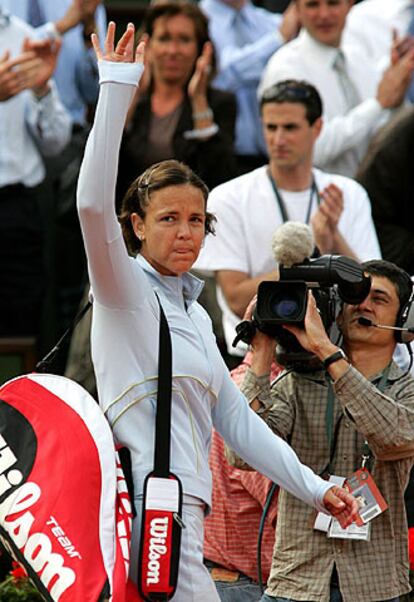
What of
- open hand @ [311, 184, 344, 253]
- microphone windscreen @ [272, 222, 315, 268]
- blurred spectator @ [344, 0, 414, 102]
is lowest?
open hand @ [311, 184, 344, 253]

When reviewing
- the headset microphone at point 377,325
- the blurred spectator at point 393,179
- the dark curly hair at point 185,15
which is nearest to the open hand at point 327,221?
the blurred spectator at point 393,179

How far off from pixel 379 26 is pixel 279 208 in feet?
8.41

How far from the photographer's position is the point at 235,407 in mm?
3691

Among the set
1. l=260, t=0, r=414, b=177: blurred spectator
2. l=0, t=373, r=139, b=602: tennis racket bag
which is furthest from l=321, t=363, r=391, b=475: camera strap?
l=260, t=0, r=414, b=177: blurred spectator

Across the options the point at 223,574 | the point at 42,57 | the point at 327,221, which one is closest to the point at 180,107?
the point at 42,57

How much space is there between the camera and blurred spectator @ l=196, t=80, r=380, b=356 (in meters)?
5.40

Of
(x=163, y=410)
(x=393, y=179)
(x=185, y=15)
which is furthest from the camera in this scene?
(x=185, y=15)

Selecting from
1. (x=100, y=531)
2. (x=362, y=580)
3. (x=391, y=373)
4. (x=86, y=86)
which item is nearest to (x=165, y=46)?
(x=86, y=86)

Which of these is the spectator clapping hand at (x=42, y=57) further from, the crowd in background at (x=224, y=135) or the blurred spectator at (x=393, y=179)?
the blurred spectator at (x=393, y=179)

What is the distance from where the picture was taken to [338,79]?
7043 millimetres

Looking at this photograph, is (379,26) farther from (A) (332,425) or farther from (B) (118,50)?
(B) (118,50)

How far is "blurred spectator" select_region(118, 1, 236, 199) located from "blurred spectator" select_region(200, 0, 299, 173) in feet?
1.48

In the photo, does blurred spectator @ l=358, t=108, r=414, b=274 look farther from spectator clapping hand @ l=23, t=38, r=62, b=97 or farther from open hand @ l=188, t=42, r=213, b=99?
spectator clapping hand @ l=23, t=38, r=62, b=97

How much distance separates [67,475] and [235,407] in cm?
58
